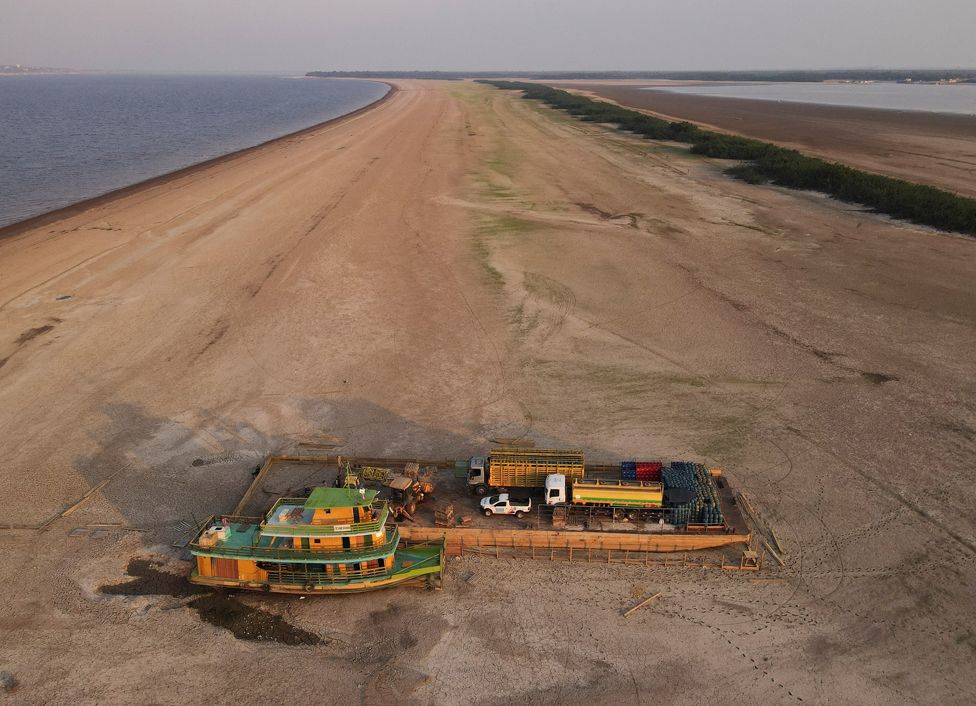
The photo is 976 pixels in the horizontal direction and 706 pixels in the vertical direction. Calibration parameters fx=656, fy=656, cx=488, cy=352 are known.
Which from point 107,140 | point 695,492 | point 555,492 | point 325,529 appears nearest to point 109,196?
point 107,140

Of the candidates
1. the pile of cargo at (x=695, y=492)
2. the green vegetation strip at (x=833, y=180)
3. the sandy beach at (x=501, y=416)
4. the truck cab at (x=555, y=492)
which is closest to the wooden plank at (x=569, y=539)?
the pile of cargo at (x=695, y=492)

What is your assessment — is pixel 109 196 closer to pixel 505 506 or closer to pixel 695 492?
pixel 505 506

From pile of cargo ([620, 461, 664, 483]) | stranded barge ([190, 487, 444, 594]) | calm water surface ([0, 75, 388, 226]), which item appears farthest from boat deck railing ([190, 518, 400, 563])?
calm water surface ([0, 75, 388, 226])

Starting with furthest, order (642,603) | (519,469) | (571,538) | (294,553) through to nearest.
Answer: (519,469), (571,538), (294,553), (642,603)

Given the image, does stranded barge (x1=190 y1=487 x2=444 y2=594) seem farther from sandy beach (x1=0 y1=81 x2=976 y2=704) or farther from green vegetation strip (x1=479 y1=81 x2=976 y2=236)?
green vegetation strip (x1=479 y1=81 x2=976 y2=236)

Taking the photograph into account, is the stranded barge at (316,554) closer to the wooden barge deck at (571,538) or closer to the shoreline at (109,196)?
the wooden barge deck at (571,538)

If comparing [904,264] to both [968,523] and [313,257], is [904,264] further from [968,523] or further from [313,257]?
[313,257]
